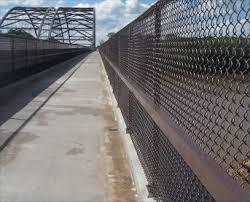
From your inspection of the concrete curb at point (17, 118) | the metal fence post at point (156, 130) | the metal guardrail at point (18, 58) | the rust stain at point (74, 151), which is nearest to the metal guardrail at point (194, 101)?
the metal fence post at point (156, 130)

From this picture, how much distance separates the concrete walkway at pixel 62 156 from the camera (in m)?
→ 6.19

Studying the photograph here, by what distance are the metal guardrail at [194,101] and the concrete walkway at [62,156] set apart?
1.97 ft

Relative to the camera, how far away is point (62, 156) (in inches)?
316

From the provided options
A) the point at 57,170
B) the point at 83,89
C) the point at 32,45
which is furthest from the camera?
the point at 32,45

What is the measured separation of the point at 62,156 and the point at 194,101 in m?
4.77

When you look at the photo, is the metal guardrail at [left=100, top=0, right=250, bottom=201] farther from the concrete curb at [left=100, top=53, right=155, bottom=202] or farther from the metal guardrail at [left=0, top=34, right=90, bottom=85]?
the metal guardrail at [left=0, top=34, right=90, bottom=85]

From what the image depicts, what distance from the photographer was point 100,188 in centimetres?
639

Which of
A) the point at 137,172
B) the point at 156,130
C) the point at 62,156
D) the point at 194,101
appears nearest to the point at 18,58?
the point at 62,156

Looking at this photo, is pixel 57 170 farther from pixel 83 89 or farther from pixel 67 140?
pixel 83 89

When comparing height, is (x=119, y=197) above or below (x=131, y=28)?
below

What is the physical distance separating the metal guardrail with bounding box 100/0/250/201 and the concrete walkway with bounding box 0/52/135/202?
0.60 meters

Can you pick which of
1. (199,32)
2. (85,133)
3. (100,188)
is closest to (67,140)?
(85,133)

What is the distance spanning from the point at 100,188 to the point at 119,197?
0.44m

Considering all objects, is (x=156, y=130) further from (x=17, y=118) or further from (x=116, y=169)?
(x=17, y=118)
